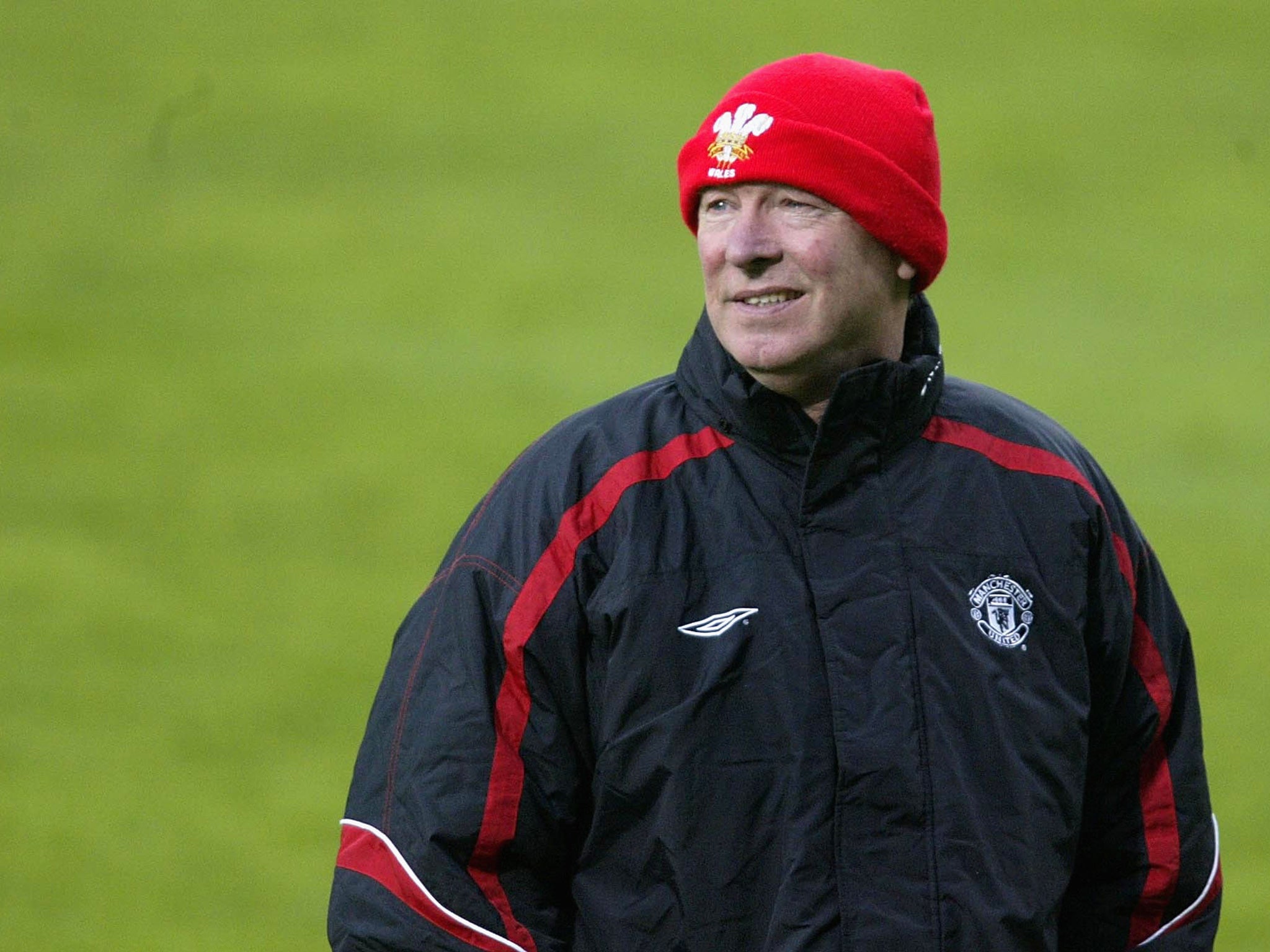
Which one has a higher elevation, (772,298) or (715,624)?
(772,298)

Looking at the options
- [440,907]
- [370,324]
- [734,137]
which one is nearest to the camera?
[440,907]

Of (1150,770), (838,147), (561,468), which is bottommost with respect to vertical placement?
(1150,770)

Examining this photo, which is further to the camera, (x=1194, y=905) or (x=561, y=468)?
(x=1194, y=905)

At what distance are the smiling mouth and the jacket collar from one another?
0.04 m

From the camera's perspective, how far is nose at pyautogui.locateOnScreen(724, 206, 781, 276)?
1256 millimetres

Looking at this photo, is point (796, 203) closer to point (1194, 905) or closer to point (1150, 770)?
point (1150, 770)

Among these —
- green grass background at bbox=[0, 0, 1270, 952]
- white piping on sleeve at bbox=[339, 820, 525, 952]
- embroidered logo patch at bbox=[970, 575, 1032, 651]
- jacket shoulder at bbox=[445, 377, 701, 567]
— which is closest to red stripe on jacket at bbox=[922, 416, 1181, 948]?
embroidered logo patch at bbox=[970, 575, 1032, 651]

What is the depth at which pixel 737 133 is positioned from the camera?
4.21 ft

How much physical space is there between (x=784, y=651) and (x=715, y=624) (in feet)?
0.17

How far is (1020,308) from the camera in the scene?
314 centimetres

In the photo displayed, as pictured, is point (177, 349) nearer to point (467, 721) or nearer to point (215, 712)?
point (215, 712)

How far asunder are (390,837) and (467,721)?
10cm

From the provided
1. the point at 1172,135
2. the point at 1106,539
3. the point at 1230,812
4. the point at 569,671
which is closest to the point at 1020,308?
the point at 1172,135

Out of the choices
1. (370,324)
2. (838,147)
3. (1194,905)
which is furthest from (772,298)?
(370,324)
